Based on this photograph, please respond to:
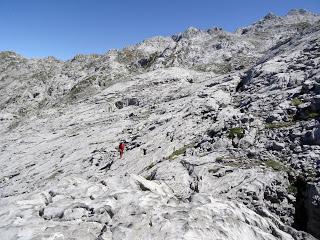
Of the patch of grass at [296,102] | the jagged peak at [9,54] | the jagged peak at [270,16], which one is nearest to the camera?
the patch of grass at [296,102]

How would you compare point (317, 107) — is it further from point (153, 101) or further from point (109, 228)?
point (153, 101)

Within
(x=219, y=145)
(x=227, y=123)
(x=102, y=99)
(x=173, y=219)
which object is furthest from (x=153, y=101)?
(x=173, y=219)

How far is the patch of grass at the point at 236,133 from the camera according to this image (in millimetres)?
31647

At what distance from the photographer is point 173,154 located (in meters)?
34.2

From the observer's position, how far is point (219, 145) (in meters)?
31.5

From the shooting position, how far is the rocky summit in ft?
63.8

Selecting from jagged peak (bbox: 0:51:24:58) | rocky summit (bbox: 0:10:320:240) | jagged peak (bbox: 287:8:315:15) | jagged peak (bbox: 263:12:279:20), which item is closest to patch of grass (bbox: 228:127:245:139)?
rocky summit (bbox: 0:10:320:240)

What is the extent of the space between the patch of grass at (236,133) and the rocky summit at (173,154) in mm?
127

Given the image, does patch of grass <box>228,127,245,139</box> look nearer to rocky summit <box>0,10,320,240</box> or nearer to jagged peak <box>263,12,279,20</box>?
rocky summit <box>0,10,320,240</box>

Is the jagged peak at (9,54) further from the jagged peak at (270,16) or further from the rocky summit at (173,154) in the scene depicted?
the jagged peak at (270,16)

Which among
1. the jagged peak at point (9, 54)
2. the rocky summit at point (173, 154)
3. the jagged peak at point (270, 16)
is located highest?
the jagged peak at point (270, 16)

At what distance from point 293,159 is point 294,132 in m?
3.74

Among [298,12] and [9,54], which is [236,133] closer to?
[298,12]

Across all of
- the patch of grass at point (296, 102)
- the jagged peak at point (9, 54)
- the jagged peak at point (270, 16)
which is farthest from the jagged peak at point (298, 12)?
the patch of grass at point (296, 102)
